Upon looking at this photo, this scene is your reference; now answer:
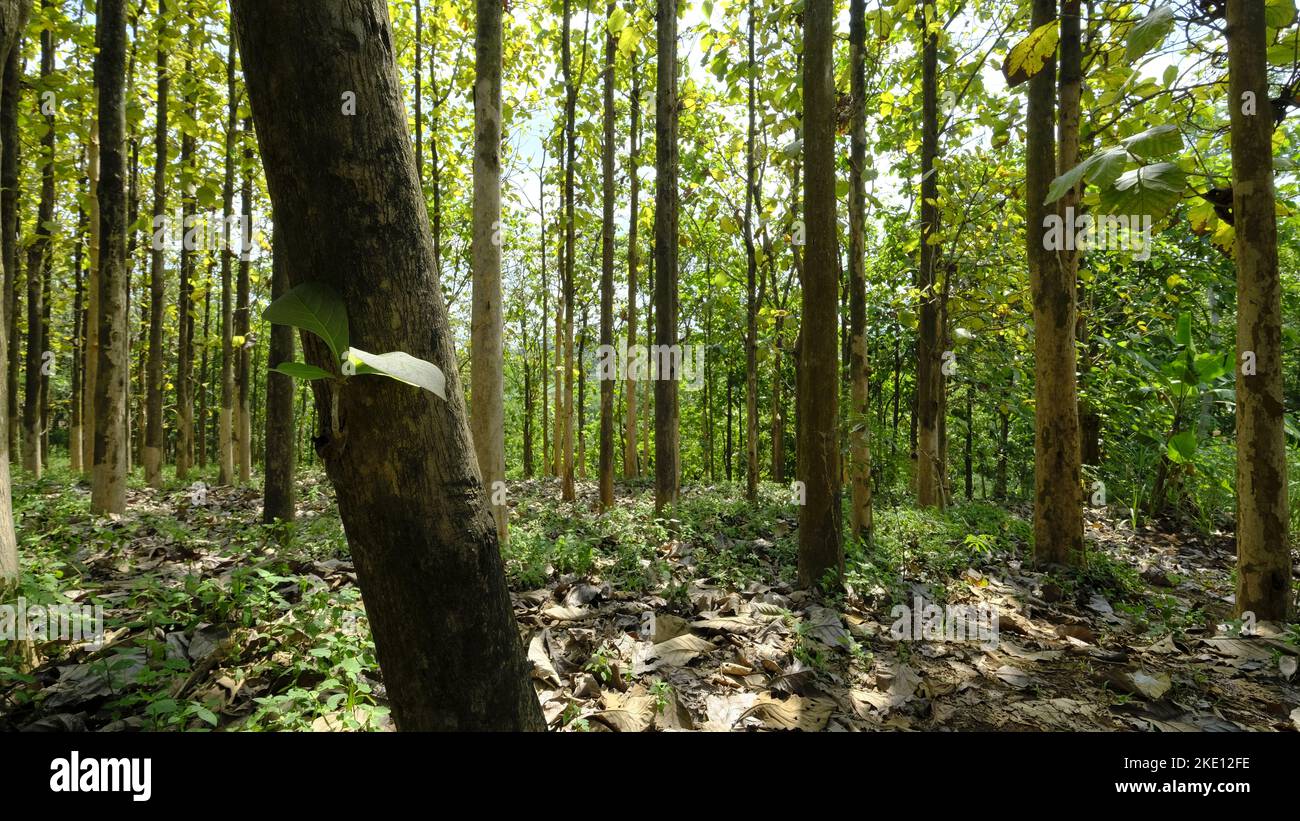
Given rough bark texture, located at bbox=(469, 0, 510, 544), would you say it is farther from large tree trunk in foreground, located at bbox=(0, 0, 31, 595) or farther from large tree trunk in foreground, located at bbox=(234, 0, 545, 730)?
large tree trunk in foreground, located at bbox=(234, 0, 545, 730)

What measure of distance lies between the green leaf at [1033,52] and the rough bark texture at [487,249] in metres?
4.01

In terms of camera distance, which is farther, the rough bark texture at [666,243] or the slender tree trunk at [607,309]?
the slender tree trunk at [607,309]

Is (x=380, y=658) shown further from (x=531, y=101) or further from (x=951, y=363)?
(x=531, y=101)

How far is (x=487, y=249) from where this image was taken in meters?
5.43

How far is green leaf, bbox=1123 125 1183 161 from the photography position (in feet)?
8.89

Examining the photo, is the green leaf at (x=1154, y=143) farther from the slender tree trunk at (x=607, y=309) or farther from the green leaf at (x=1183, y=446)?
the slender tree trunk at (x=607, y=309)

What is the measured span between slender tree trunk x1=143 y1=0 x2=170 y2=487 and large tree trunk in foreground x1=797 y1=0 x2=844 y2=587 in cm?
776

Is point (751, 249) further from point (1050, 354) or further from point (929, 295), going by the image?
point (1050, 354)

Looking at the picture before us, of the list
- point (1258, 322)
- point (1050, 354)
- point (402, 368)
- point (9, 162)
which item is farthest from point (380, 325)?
point (9, 162)

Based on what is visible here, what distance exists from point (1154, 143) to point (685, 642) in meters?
3.42

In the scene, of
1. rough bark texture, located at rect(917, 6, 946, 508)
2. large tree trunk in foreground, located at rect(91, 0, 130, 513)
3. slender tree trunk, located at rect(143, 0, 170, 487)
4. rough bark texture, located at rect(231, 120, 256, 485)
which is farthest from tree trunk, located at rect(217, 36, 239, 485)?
rough bark texture, located at rect(917, 6, 946, 508)

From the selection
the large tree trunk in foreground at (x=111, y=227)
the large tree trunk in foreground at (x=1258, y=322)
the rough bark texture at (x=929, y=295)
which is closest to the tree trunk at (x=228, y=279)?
the large tree trunk in foreground at (x=111, y=227)

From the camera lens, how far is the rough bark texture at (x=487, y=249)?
17.6 ft
